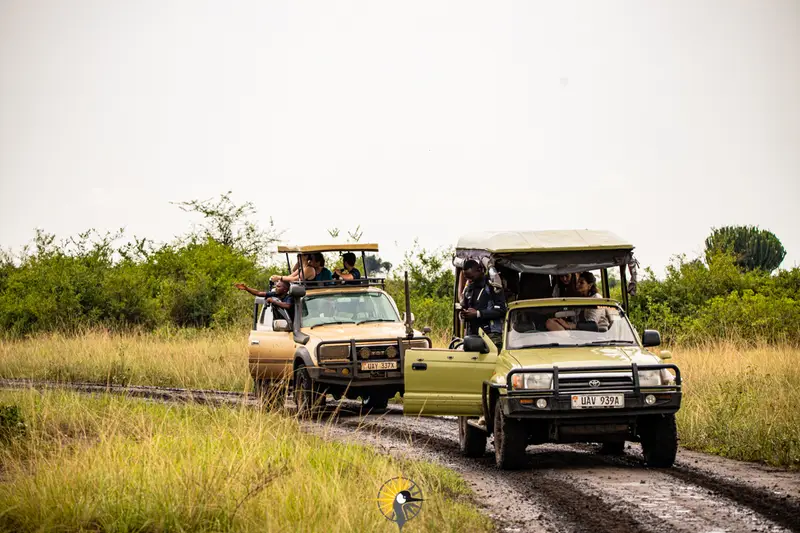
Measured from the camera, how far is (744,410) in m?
13.9

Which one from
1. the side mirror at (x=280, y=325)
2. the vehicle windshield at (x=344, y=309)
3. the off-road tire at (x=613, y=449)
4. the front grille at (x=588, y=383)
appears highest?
the vehicle windshield at (x=344, y=309)

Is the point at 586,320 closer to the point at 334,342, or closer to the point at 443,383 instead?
the point at 443,383

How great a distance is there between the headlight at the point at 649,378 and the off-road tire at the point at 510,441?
1.25 metres

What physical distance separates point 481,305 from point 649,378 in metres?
2.74

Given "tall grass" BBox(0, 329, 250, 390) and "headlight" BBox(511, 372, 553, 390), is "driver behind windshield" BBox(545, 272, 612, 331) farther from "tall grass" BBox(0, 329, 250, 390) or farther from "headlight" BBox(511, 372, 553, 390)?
"tall grass" BBox(0, 329, 250, 390)

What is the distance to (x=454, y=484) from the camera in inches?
397

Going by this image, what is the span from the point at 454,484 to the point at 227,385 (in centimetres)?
1197

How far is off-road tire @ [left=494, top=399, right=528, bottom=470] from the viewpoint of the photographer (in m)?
10.9

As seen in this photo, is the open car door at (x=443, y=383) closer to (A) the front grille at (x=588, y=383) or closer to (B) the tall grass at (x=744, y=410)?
(A) the front grille at (x=588, y=383)

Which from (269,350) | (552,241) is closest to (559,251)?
(552,241)

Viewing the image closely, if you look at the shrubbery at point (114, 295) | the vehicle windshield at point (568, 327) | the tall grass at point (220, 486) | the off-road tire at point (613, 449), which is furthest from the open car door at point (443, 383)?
the shrubbery at point (114, 295)

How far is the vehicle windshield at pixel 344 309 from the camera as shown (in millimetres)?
17375

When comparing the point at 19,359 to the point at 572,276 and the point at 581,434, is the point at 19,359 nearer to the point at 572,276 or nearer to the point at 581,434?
the point at 572,276

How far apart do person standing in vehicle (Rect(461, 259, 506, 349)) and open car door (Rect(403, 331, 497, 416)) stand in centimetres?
66
